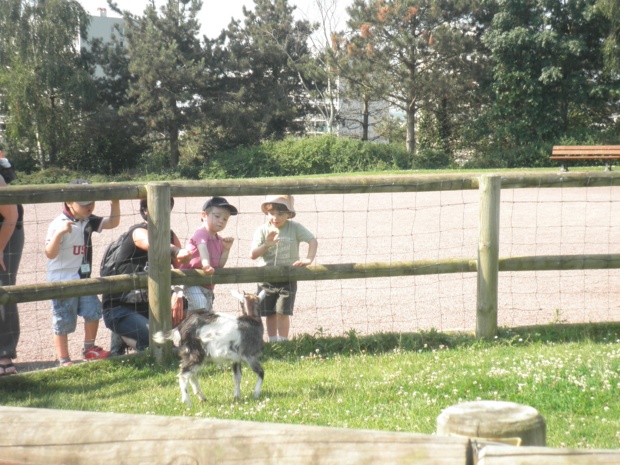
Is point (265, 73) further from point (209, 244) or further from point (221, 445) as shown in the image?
point (221, 445)

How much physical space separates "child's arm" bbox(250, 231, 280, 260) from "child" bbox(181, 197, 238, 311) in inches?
10.4

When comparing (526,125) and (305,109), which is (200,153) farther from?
(526,125)

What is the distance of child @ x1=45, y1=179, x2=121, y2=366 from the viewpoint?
22.4 ft

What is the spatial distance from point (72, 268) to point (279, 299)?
1878 millimetres

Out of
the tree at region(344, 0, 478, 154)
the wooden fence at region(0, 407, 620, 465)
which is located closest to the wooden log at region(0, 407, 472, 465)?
the wooden fence at region(0, 407, 620, 465)

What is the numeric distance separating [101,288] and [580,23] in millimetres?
37561

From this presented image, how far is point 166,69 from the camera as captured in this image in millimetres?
43031

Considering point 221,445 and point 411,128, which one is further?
point 411,128

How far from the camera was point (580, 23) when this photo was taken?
129 feet

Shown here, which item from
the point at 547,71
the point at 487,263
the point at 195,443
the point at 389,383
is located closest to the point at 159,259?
the point at 389,383

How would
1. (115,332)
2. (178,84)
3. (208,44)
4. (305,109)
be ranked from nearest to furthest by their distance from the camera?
(115,332)
(178,84)
(208,44)
(305,109)

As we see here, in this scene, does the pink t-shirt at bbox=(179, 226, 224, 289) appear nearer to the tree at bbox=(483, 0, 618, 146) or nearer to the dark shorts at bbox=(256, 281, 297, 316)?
the dark shorts at bbox=(256, 281, 297, 316)

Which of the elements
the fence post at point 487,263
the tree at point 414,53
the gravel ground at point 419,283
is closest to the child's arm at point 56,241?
the gravel ground at point 419,283

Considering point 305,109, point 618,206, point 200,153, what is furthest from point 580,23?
point 618,206
